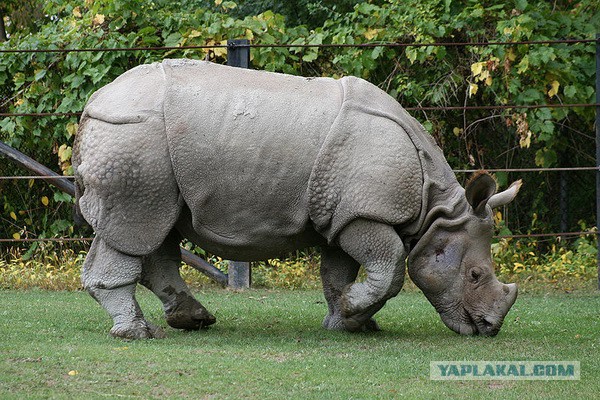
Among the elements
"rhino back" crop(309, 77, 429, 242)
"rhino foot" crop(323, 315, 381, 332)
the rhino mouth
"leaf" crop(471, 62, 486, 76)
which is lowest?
"rhino foot" crop(323, 315, 381, 332)

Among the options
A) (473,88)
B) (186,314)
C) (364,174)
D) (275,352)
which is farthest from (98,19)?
(275,352)

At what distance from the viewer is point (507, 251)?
1265 centimetres

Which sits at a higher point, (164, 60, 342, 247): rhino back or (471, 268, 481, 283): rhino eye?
(164, 60, 342, 247): rhino back

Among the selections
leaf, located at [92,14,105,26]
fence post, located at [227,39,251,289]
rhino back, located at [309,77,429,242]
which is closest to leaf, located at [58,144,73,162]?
leaf, located at [92,14,105,26]

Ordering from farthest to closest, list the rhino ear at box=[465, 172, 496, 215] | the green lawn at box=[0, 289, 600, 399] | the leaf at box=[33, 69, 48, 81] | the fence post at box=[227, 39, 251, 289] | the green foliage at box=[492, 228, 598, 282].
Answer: the leaf at box=[33, 69, 48, 81] < the green foliage at box=[492, 228, 598, 282] < the fence post at box=[227, 39, 251, 289] < the rhino ear at box=[465, 172, 496, 215] < the green lawn at box=[0, 289, 600, 399]

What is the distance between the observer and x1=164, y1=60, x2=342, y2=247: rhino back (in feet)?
25.4

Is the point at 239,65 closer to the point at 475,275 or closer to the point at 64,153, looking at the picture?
the point at 64,153

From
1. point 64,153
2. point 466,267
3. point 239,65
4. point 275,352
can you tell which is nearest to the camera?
point 275,352

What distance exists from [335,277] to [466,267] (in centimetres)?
111

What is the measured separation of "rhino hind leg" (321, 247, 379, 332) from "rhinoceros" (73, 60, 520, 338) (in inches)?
17.5

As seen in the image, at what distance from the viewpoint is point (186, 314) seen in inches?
330

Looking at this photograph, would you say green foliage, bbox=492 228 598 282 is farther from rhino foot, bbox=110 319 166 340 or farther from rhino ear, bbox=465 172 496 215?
rhino foot, bbox=110 319 166 340

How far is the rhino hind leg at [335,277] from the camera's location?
8609mm

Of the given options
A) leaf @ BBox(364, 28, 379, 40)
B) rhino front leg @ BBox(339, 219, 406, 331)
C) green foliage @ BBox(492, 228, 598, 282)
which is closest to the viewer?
rhino front leg @ BBox(339, 219, 406, 331)
